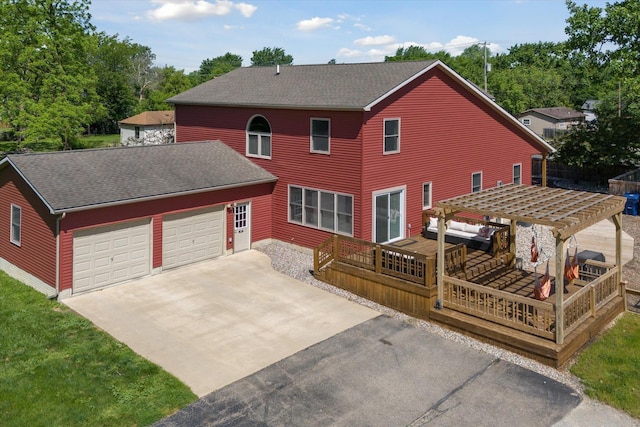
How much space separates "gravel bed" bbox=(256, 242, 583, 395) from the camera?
10.9m

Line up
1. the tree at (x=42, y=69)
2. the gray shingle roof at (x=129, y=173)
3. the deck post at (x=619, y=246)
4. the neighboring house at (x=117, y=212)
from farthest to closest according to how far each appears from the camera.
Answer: the tree at (x=42, y=69), the gray shingle roof at (x=129, y=173), the neighboring house at (x=117, y=212), the deck post at (x=619, y=246)

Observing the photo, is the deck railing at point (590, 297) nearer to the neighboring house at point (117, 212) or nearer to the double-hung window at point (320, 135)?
the double-hung window at point (320, 135)

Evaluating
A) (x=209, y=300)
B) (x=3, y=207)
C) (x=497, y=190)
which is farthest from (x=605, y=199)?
(x=3, y=207)

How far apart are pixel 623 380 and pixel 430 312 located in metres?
4.32

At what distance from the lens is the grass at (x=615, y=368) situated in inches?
391

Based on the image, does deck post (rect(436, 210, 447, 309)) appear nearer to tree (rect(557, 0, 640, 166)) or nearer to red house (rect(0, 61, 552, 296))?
red house (rect(0, 61, 552, 296))

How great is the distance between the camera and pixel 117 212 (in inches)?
615

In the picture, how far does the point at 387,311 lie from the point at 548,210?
15.6ft

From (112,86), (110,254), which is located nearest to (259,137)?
(110,254)

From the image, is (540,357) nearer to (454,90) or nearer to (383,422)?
(383,422)

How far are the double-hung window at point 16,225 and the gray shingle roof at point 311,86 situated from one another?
332 inches

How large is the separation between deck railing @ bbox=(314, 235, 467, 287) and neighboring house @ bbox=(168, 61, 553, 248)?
1.74m

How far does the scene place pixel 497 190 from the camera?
47.6 ft

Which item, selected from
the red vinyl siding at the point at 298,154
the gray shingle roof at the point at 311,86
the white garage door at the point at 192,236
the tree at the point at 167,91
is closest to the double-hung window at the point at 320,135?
the red vinyl siding at the point at 298,154
